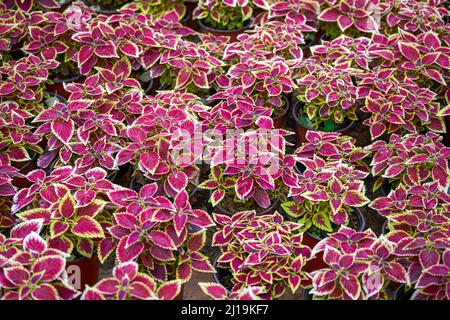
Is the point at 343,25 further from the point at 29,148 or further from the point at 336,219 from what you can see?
the point at 29,148

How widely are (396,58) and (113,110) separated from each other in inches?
51.4

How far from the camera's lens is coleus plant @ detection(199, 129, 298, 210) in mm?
2113

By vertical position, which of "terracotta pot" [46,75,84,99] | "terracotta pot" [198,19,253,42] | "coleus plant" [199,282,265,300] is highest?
"coleus plant" [199,282,265,300]

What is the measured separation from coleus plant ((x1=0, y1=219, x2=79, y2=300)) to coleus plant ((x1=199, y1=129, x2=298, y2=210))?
0.63 meters

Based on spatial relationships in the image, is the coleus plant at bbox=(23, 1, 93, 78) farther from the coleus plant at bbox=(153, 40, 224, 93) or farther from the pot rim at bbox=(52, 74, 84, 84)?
the coleus plant at bbox=(153, 40, 224, 93)

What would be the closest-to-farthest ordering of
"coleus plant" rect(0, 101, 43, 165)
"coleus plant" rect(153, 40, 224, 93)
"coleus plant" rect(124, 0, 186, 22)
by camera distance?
"coleus plant" rect(0, 101, 43, 165) < "coleus plant" rect(153, 40, 224, 93) < "coleus plant" rect(124, 0, 186, 22)

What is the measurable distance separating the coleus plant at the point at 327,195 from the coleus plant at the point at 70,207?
27.0 inches

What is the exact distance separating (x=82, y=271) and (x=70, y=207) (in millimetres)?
250

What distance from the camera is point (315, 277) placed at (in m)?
1.78

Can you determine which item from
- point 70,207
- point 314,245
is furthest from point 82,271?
point 314,245

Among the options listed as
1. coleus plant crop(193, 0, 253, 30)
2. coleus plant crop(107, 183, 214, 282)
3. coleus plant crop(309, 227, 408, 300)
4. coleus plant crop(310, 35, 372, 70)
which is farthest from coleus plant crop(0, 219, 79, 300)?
coleus plant crop(193, 0, 253, 30)

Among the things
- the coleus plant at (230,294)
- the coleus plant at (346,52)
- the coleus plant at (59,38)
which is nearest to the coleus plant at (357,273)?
the coleus plant at (230,294)

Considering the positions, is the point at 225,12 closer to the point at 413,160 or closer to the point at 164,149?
the point at 164,149

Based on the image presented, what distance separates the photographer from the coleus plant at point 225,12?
3055 millimetres
